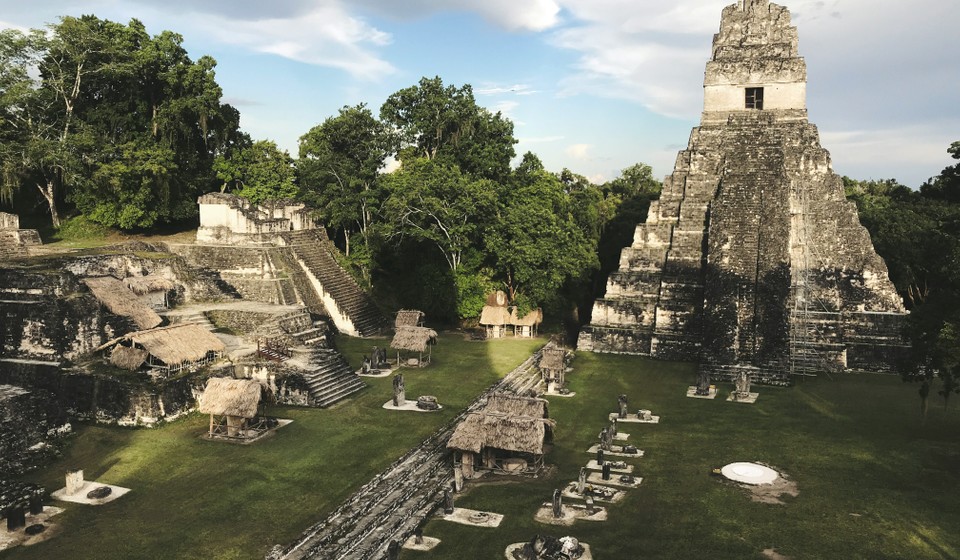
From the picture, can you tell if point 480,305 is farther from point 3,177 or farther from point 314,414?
point 3,177

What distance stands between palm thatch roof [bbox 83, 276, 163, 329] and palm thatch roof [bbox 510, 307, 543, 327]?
1642 cm

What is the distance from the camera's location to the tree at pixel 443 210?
34812mm

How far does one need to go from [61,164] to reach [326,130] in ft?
43.8

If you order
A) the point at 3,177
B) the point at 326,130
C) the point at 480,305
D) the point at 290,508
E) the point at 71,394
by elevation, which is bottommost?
the point at 290,508

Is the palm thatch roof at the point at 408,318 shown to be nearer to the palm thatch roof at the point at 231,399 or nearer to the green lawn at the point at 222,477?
the green lawn at the point at 222,477

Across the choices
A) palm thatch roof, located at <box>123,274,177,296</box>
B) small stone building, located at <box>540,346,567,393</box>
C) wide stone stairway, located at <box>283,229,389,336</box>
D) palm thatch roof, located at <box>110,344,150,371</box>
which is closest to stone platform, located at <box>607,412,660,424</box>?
small stone building, located at <box>540,346,567,393</box>

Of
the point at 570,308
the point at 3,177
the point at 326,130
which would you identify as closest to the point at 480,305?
the point at 570,308

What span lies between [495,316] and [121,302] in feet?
55.6

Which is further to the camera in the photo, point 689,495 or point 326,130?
point 326,130

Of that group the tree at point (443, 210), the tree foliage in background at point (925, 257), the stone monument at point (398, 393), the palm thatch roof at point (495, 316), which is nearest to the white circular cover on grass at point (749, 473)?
the tree foliage in background at point (925, 257)

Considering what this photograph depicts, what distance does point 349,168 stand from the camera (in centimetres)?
3900

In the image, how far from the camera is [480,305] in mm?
36219

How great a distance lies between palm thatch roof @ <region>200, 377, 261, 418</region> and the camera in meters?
19.5

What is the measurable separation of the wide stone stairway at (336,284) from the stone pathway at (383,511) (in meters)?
16.0
